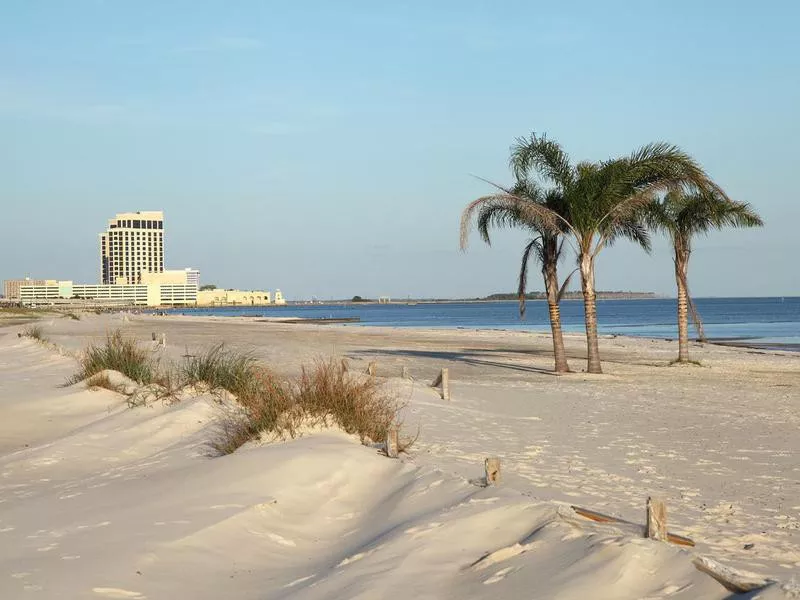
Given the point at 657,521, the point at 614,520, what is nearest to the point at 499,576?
the point at 657,521

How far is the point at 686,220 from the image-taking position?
25.5 meters

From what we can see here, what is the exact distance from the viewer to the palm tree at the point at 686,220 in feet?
80.6

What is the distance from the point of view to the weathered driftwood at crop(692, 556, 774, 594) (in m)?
4.46

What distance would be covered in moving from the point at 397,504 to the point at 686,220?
20.7 metres

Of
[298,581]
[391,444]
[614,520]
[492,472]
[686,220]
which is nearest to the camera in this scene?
[298,581]

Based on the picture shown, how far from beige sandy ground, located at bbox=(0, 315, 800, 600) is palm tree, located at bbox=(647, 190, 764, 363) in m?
11.3

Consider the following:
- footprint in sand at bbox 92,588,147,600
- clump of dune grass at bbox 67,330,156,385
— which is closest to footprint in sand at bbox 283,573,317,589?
footprint in sand at bbox 92,588,147,600

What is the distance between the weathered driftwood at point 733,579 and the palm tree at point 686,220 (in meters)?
20.2

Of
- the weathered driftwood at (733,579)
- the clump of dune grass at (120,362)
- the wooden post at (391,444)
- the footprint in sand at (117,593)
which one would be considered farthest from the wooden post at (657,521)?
the clump of dune grass at (120,362)

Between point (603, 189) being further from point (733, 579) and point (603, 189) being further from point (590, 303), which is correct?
point (733, 579)

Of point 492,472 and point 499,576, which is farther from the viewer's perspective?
point 492,472

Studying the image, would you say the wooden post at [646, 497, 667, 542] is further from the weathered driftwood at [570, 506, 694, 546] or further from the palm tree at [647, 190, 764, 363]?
the palm tree at [647, 190, 764, 363]

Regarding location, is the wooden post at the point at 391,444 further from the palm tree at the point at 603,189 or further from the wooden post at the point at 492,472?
the palm tree at the point at 603,189

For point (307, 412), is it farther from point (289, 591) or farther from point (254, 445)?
→ point (289, 591)
